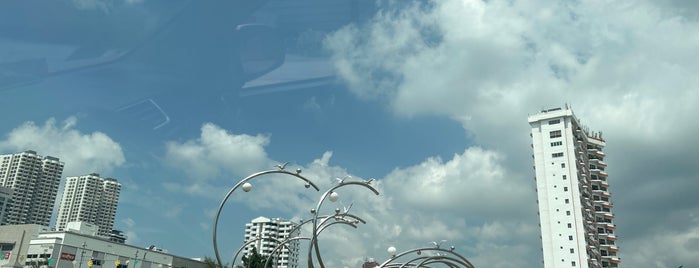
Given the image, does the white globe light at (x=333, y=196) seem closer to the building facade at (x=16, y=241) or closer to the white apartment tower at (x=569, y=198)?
the building facade at (x=16, y=241)

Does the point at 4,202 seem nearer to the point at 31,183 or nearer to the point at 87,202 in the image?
the point at 31,183

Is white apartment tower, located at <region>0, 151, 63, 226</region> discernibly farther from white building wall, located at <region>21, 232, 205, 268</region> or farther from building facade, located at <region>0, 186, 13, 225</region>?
white building wall, located at <region>21, 232, 205, 268</region>

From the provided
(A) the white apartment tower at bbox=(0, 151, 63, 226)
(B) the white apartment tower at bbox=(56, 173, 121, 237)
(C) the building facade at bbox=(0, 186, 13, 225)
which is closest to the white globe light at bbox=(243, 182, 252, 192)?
(C) the building facade at bbox=(0, 186, 13, 225)

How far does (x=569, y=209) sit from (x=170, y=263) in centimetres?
5212

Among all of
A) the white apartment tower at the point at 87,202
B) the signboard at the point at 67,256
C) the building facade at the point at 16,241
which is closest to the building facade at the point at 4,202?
the building facade at the point at 16,241

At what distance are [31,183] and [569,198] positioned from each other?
10013 cm

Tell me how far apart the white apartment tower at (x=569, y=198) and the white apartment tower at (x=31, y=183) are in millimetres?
95190

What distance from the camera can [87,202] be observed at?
13312 centimetres

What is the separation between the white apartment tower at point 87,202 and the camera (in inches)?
5207

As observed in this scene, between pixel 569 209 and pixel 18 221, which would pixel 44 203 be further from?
pixel 569 209

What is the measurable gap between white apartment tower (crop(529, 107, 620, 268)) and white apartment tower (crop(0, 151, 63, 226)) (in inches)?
3748

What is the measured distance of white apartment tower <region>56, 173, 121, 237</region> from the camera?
434ft

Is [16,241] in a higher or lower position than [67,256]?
higher

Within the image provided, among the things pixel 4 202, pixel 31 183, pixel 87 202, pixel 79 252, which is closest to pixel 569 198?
pixel 79 252
